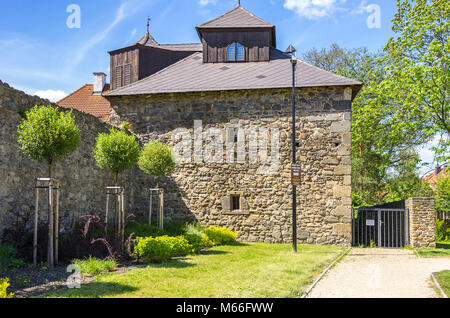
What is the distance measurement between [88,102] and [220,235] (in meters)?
12.9

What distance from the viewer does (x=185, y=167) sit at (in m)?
16.2

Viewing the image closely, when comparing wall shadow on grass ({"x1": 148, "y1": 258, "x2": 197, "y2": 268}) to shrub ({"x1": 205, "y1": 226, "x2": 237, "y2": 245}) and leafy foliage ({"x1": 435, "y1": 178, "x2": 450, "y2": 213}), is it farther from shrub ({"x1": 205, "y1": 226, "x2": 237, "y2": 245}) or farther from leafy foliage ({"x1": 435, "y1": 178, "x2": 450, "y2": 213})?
leafy foliage ({"x1": 435, "y1": 178, "x2": 450, "y2": 213})

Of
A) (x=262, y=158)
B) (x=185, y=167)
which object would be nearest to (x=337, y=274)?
(x=262, y=158)

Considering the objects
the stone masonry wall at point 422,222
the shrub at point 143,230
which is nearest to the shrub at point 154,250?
the shrub at point 143,230

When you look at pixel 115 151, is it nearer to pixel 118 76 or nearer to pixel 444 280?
pixel 444 280

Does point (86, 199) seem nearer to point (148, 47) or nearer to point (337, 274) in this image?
point (337, 274)

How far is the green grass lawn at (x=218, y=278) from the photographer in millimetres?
6559

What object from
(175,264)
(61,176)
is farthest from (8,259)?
(61,176)

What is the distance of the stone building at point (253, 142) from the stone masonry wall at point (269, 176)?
0.03 metres

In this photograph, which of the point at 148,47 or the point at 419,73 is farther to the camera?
the point at 148,47

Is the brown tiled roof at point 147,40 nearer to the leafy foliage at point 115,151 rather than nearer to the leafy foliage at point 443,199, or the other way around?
the leafy foliage at point 115,151

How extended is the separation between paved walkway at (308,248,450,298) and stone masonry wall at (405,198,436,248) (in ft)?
7.58

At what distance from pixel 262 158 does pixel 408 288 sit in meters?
8.63

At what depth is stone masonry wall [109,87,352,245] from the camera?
15047mm
